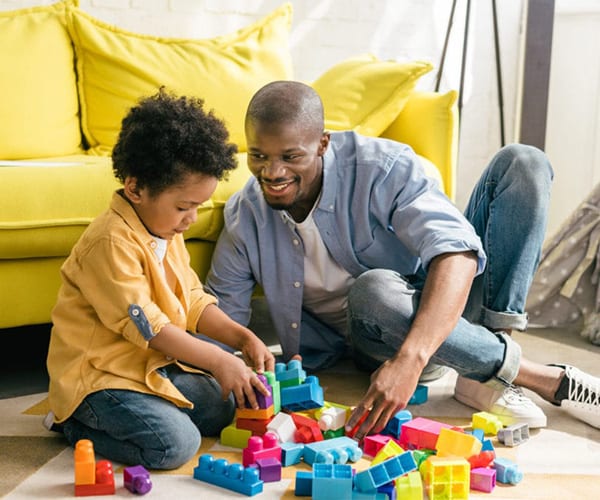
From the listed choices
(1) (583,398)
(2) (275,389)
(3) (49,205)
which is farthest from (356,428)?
(3) (49,205)

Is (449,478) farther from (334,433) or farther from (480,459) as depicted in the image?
(334,433)

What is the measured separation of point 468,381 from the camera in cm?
176

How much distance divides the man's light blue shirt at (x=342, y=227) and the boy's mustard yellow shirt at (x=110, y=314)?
0.34 meters

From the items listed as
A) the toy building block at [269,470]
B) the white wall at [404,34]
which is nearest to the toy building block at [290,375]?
the toy building block at [269,470]

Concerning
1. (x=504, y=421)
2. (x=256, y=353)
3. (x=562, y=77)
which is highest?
(x=562, y=77)

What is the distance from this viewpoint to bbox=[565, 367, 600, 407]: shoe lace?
5.43 feet

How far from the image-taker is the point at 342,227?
176 centimetres

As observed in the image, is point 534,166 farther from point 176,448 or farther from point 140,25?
point 140,25

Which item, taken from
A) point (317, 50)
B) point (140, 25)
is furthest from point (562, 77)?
point (140, 25)

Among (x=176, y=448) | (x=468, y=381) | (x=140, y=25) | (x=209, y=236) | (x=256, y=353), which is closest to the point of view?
(x=176, y=448)

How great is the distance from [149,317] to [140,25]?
1.67 meters

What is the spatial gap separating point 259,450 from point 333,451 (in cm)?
12

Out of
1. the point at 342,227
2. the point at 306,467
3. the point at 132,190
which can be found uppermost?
the point at 132,190

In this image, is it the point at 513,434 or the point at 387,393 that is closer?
the point at 387,393
